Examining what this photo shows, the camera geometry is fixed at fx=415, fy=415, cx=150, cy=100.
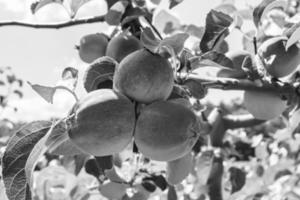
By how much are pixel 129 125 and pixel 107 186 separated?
64 centimetres

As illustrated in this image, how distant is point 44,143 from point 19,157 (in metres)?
0.08

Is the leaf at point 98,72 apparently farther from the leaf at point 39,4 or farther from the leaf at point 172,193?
the leaf at point 172,193

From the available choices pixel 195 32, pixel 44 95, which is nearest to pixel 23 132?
pixel 44 95

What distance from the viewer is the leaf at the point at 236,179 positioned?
182cm

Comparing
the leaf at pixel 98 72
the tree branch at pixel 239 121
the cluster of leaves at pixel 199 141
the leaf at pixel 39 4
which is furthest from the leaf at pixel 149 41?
the tree branch at pixel 239 121

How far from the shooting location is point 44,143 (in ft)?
2.60

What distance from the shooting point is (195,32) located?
64.7 inches

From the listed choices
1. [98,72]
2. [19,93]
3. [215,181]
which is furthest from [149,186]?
[19,93]

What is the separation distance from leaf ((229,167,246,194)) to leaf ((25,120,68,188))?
1.12 meters

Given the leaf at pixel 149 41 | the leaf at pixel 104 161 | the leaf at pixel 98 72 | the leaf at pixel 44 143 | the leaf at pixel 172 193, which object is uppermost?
the leaf at pixel 149 41

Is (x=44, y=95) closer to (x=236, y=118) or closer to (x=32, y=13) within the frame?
(x=32, y=13)

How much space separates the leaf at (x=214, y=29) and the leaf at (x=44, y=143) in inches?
16.4

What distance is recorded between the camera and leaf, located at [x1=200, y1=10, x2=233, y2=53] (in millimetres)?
1055

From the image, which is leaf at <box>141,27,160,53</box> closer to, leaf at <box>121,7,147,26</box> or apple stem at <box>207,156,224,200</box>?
leaf at <box>121,7,147,26</box>
